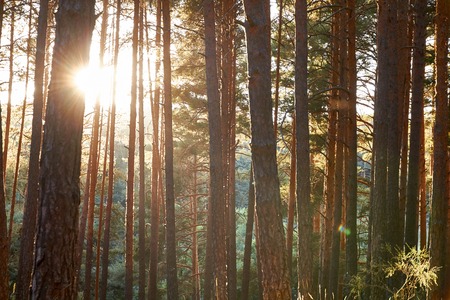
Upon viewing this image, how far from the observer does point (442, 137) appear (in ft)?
34.4

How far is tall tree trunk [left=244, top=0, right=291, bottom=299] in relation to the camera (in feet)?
19.8

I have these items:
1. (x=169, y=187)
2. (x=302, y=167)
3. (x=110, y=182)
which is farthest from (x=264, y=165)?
(x=110, y=182)

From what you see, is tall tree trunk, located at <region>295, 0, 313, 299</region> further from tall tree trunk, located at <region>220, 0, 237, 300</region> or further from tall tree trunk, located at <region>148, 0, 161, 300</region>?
tall tree trunk, located at <region>220, 0, 237, 300</region>

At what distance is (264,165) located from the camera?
611cm

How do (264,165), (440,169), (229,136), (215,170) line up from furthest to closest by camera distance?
(229,136)
(215,170)
(440,169)
(264,165)

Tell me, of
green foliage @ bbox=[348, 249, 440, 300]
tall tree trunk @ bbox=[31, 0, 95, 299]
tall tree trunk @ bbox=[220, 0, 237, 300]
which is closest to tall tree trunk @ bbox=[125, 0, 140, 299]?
tall tree trunk @ bbox=[220, 0, 237, 300]

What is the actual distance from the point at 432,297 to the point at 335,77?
7.93m

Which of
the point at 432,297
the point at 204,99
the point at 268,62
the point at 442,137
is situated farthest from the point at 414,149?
the point at 204,99

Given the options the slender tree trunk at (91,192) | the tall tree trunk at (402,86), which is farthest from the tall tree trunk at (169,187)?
the tall tree trunk at (402,86)

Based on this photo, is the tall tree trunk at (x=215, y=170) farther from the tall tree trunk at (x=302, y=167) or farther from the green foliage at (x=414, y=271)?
the green foliage at (x=414, y=271)

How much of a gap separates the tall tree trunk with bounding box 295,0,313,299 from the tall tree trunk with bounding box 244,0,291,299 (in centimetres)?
297

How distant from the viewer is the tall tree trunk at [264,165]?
6.03 metres

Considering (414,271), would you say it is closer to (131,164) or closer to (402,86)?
(402,86)

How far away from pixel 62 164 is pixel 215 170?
6303 mm
